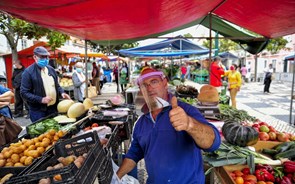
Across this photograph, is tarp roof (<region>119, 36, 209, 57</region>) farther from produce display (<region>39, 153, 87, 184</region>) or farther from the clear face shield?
produce display (<region>39, 153, 87, 184</region>)

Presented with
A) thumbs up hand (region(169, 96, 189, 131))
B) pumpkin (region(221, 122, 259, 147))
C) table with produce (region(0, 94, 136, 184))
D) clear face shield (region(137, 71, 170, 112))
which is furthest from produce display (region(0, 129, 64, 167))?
pumpkin (region(221, 122, 259, 147))

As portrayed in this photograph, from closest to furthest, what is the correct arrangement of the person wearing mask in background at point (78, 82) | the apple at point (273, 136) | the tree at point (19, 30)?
the apple at point (273, 136)
the tree at point (19, 30)
the person wearing mask in background at point (78, 82)

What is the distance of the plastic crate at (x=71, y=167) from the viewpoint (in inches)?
57.3

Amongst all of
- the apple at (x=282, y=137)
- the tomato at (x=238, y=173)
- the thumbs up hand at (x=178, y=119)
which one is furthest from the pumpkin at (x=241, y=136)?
the thumbs up hand at (x=178, y=119)

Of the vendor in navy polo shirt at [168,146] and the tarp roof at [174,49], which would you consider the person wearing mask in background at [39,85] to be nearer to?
the vendor in navy polo shirt at [168,146]

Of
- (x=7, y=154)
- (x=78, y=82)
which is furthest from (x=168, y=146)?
(x=78, y=82)

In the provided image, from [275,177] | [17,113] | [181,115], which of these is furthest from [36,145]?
[17,113]

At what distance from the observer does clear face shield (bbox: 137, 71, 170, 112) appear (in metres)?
2.14

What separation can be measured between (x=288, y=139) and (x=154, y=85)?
2826 millimetres

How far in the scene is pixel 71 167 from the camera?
4.79ft

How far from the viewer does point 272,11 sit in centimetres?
370

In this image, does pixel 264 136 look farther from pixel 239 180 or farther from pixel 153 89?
pixel 153 89

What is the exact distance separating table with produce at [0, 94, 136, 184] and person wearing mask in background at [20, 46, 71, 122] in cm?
35

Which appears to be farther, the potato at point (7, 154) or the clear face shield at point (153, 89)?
the potato at point (7, 154)
